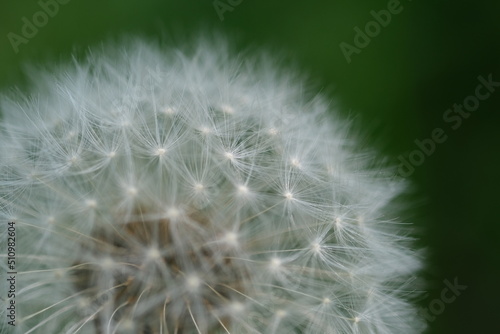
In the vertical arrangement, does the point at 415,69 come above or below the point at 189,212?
above

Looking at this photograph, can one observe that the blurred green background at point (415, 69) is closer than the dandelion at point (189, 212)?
No

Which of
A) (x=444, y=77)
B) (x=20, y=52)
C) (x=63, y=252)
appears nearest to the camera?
(x=63, y=252)

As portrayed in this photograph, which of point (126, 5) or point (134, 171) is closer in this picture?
point (134, 171)

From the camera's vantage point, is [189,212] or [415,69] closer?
[189,212]

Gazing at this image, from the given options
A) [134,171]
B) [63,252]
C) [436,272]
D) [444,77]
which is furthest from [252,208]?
[444,77]

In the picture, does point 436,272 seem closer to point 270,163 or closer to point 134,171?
point 270,163
